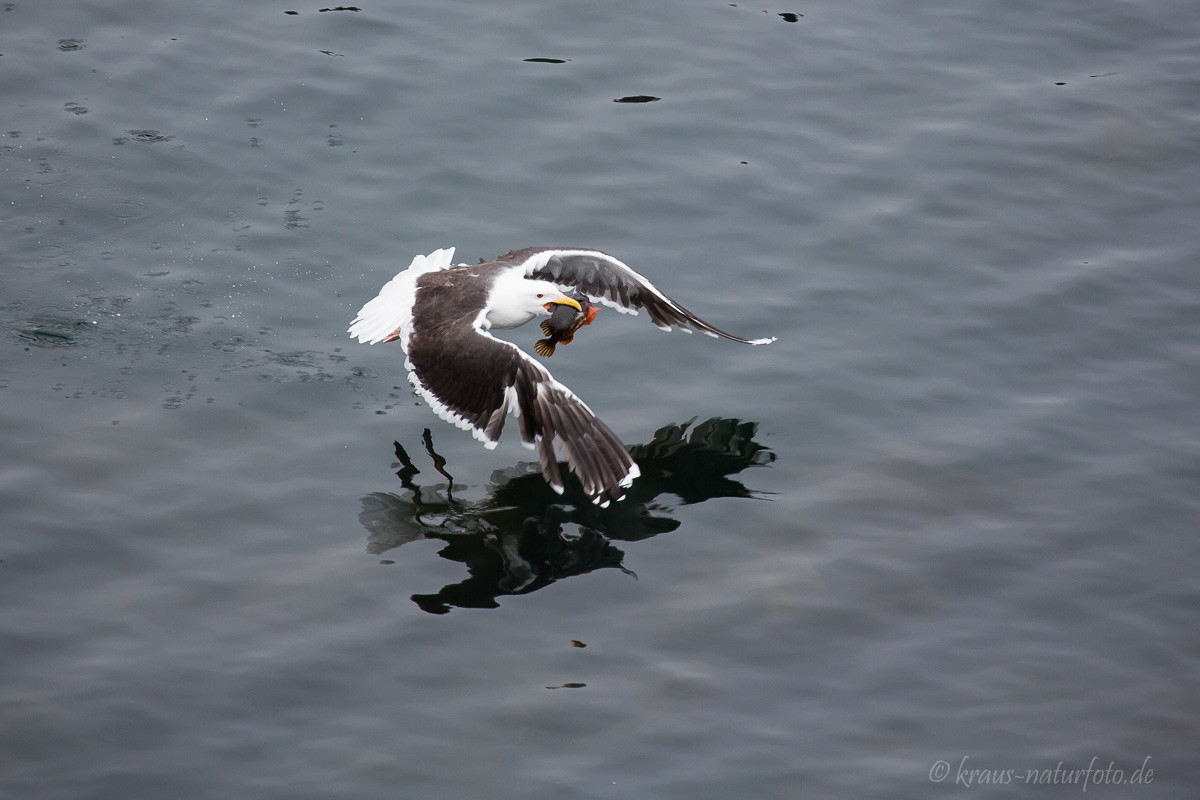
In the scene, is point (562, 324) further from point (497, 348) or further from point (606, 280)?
point (606, 280)

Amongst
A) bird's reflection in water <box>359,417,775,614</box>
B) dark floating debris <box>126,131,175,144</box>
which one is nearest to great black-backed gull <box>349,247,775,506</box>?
bird's reflection in water <box>359,417,775,614</box>

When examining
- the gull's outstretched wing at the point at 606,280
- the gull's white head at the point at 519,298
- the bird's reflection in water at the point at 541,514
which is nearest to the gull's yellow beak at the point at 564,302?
the gull's white head at the point at 519,298

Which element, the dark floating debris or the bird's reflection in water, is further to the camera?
the dark floating debris

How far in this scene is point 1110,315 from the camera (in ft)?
30.8

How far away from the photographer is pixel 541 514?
7660mm

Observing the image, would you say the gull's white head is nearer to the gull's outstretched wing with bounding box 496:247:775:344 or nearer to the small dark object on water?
the small dark object on water

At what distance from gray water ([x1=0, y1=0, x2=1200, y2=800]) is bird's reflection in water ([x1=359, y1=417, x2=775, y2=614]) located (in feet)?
0.10

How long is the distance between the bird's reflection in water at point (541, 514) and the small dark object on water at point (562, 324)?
903 millimetres

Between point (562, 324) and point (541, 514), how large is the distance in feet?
4.45

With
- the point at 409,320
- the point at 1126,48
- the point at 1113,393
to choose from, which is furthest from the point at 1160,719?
the point at 1126,48

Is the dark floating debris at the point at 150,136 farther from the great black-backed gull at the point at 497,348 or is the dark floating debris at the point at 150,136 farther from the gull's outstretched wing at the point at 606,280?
the gull's outstretched wing at the point at 606,280

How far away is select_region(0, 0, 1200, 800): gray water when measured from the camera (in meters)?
6.19

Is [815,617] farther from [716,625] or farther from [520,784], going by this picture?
[520,784]

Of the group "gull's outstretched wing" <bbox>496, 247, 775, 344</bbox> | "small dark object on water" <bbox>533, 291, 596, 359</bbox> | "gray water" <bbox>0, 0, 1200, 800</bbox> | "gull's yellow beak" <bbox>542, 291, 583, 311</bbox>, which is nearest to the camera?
"gray water" <bbox>0, 0, 1200, 800</bbox>
